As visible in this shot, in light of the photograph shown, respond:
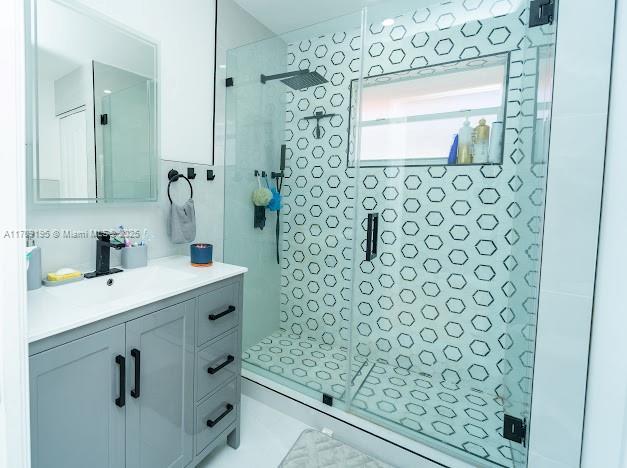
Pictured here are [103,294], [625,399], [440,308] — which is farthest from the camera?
[440,308]

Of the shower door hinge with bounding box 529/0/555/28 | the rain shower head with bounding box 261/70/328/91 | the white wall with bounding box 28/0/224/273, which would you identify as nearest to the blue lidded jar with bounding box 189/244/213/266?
the white wall with bounding box 28/0/224/273

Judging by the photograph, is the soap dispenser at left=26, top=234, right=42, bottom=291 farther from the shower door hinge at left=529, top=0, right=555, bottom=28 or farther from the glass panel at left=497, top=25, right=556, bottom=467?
the shower door hinge at left=529, top=0, right=555, bottom=28

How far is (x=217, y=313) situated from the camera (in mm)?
1389

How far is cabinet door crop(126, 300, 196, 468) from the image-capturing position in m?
1.06

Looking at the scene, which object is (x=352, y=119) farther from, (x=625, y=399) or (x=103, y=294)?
(x=625, y=399)

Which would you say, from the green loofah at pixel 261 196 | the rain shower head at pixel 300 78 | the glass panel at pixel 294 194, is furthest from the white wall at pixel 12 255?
the rain shower head at pixel 300 78

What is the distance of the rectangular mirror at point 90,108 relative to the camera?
1.20 metres

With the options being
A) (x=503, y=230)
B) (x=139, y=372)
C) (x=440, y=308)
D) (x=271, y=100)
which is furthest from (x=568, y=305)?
(x=271, y=100)

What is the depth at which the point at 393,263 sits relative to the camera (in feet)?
7.11

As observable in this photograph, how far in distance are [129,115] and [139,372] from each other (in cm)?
117

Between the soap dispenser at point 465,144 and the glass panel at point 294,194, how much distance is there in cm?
71

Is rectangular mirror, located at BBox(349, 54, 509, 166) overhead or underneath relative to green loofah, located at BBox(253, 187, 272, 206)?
overhead

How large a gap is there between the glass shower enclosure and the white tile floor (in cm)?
19

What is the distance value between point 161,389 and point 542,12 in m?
2.06
